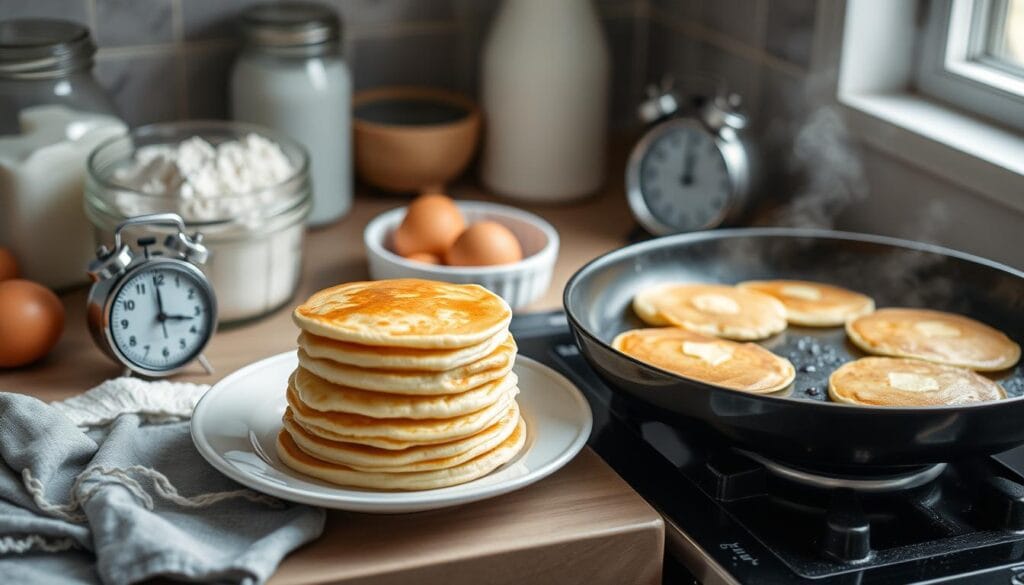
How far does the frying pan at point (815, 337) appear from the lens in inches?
42.6

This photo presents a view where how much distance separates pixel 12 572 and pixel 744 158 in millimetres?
1140

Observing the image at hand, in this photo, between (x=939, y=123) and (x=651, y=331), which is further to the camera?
(x=939, y=123)

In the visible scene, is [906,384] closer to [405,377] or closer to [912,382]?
[912,382]

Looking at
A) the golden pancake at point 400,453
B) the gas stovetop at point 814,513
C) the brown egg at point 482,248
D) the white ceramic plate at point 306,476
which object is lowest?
the gas stovetop at point 814,513

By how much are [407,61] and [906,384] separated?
112 cm

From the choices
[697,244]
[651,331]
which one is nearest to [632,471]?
[651,331]

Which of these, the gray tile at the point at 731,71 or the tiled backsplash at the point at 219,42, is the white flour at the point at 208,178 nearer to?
the tiled backsplash at the point at 219,42

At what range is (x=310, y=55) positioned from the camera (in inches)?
71.7

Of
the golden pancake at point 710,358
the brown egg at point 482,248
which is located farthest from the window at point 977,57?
the brown egg at point 482,248

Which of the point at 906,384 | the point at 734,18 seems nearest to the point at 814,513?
the point at 906,384

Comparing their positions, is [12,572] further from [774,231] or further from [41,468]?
[774,231]

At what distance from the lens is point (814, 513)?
46.5 inches

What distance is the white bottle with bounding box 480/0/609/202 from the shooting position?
1926mm

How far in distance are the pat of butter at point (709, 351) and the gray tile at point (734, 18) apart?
75 cm
